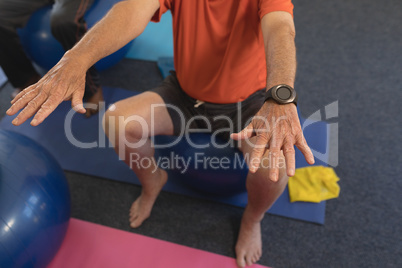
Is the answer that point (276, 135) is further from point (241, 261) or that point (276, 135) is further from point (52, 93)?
point (241, 261)

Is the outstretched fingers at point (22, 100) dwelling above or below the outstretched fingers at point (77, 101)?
above

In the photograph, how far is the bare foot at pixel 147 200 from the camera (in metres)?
1.47

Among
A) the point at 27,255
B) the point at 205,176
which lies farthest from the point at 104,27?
the point at 27,255

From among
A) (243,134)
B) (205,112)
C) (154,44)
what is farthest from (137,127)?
(154,44)

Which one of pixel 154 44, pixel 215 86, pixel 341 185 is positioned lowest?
pixel 341 185

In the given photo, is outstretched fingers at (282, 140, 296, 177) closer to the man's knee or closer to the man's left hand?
the man's left hand

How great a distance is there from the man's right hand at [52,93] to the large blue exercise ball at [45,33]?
896mm

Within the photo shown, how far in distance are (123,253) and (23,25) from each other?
55.2 inches

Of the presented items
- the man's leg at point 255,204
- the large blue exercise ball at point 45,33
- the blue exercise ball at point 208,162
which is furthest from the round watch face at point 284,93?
the large blue exercise ball at point 45,33

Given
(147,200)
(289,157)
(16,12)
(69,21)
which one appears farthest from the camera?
(16,12)

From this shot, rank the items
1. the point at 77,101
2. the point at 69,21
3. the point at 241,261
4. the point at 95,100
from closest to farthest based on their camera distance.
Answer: the point at 77,101 < the point at 241,261 < the point at 69,21 < the point at 95,100

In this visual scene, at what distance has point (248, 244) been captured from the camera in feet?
4.44

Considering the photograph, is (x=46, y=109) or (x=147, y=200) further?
(x=147, y=200)

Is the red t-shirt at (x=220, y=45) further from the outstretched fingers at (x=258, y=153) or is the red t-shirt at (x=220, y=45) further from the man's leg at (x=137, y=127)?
the outstretched fingers at (x=258, y=153)
